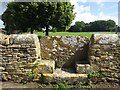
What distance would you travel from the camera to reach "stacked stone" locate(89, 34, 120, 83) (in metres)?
6.03

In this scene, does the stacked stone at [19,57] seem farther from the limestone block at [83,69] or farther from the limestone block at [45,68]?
the limestone block at [83,69]

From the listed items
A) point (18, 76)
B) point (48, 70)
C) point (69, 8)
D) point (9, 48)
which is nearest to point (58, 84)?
point (48, 70)

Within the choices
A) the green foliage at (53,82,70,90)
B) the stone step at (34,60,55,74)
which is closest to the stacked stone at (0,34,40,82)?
the stone step at (34,60,55,74)

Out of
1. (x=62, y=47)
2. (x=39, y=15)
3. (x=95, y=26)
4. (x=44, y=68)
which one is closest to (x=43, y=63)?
(x=44, y=68)

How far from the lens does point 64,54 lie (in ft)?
22.2

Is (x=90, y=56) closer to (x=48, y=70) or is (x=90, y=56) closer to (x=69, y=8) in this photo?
(x=48, y=70)

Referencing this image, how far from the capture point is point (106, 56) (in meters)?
6.09

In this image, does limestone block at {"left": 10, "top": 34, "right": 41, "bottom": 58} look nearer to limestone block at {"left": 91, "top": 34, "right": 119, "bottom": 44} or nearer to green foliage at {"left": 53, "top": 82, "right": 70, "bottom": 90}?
green foliage at {"left": 53, "top": 82, "right": 70, "bottom": 90}

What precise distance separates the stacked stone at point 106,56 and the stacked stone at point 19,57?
1477 millimetres

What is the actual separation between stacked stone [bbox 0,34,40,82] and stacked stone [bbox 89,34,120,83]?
1477 mm

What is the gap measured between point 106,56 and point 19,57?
218 centimetres

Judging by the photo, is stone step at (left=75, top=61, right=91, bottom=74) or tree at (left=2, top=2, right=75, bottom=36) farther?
tree at (left=2, top=2, right=75, bottom=36)

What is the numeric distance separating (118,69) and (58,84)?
5.16ft

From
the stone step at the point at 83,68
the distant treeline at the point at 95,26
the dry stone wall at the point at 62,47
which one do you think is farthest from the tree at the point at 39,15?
the stone step at the point at 83,68
